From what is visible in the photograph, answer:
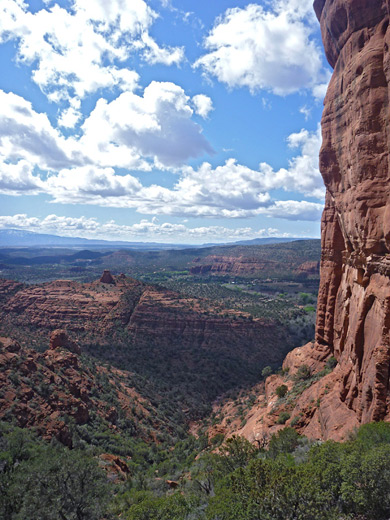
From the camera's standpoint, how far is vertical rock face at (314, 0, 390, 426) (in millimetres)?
18516

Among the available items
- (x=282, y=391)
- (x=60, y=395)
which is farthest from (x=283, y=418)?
(x=60, y=395)

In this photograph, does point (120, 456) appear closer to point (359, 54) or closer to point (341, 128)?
point (341, 128)

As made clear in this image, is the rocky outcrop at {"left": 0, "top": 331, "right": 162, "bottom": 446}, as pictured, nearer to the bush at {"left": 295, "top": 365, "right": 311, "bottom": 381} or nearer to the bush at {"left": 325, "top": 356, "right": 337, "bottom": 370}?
the bush at {"left": 295, "top": 365, "right": 311, "bottom": 381}

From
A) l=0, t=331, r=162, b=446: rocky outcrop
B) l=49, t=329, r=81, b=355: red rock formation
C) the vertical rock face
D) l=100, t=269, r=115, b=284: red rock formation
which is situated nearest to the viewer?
the vertical rock face

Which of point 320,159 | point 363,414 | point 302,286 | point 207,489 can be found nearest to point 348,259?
point 320,159

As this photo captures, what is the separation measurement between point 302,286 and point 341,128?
453 feet

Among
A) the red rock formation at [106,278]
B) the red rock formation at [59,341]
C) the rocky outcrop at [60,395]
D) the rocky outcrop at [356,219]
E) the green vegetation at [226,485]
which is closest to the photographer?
the green vegetation at [226,485]

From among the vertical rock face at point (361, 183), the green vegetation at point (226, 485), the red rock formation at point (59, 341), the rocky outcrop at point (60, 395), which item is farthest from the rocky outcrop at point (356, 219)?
the red rock formation at point (59, 341)

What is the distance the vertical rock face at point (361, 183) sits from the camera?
18516 millimetres

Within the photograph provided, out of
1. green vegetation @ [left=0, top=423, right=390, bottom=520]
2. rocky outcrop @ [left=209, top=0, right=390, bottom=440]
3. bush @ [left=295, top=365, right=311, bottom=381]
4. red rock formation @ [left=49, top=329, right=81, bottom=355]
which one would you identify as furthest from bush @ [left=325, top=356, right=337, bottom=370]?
red rock formation @ [left=49, top=329, right=81, bottom=355]

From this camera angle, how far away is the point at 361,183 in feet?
67.3

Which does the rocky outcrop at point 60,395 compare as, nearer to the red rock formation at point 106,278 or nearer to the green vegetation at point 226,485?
the green vegetation at point 226,485

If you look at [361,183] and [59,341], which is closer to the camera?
[361,183]

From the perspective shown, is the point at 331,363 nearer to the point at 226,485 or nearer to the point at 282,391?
the point at 282,391
